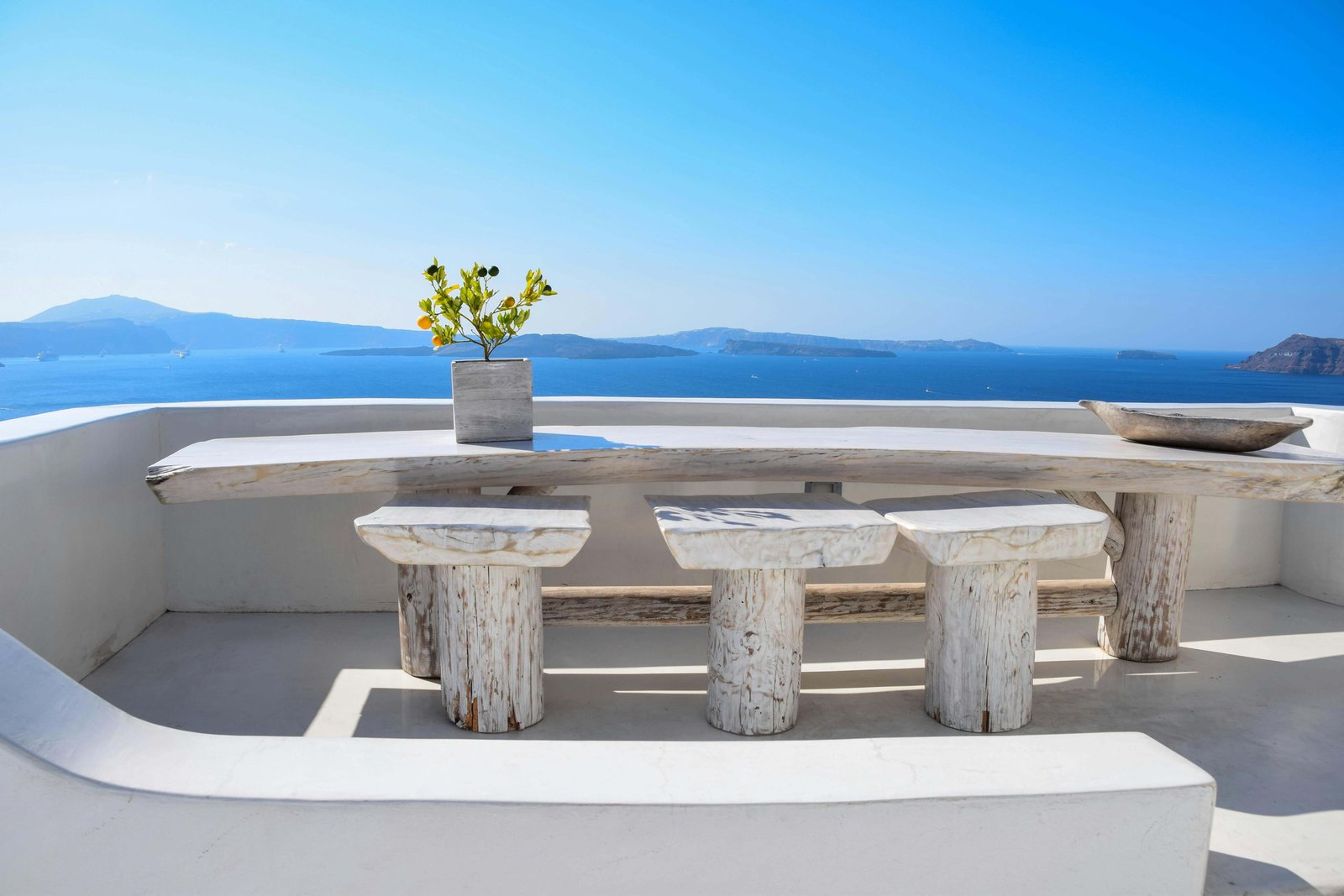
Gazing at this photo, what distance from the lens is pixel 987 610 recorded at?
1.88m

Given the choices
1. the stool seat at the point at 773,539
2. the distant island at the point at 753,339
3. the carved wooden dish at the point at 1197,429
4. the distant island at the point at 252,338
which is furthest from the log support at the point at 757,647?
the distant island at the point at 753,339

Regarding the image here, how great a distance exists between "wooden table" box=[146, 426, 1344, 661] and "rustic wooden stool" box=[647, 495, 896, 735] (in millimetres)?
114

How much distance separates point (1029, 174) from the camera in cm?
4684

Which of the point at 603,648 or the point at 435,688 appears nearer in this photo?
the point at 435,688

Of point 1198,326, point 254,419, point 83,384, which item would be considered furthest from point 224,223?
point 254,419

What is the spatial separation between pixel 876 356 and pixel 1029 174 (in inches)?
1895

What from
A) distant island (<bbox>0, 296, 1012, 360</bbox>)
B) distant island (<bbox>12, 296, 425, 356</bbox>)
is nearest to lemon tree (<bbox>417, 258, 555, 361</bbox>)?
distant island (<bbox>0, 296, 1012, 360</bbox>)

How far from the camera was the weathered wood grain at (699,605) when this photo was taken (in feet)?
7.13

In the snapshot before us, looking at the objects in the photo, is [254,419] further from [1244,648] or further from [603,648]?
[1244,648]

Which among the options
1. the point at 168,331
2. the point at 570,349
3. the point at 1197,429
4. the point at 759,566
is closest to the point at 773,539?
the point at 759,566

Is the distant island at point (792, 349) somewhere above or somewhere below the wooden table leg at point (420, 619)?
above

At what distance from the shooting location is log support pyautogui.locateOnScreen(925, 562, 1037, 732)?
6.15ft

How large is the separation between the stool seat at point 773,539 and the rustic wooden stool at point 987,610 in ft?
0.39

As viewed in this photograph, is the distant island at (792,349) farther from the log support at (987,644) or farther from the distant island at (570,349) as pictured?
the log support at (987,644)
